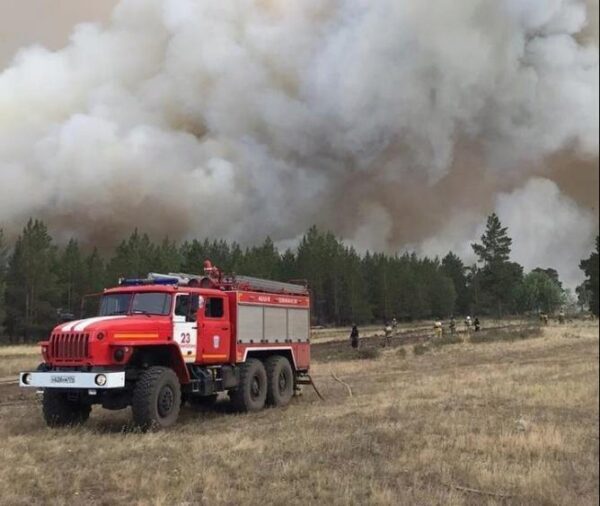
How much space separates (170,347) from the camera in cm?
1287

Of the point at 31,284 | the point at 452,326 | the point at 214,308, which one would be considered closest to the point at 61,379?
the point at 214,308

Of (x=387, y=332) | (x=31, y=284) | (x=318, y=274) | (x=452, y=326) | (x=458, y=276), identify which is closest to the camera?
(x=31, y=284)

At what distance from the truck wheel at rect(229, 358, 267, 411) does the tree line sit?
4.79 m

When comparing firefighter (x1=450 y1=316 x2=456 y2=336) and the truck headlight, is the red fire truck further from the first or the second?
firefighter (x1=450 y1=316 x2=456 y2=336)

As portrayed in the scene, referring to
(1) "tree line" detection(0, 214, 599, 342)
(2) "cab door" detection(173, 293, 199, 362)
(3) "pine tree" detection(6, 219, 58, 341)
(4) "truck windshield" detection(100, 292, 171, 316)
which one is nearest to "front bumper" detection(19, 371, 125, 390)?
(4) "truck windshield" detection(100, 292, 171, 316)

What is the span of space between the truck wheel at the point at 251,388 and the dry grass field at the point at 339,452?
1.81ft

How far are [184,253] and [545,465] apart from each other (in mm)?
5022

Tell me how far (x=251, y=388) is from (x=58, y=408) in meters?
4.45

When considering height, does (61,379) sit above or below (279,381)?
above

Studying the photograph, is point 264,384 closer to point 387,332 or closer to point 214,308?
point 214,308

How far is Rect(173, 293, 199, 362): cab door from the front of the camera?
1280 cm

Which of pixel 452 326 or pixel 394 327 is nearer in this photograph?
pixel 394 327

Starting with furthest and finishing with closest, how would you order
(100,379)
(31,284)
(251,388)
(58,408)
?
(251,388)
(58,408)
(100,379)
(31,284)

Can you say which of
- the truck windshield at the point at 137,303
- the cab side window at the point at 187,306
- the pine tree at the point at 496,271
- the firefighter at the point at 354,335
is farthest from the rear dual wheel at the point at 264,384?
the pine tree at the point at 496,271
